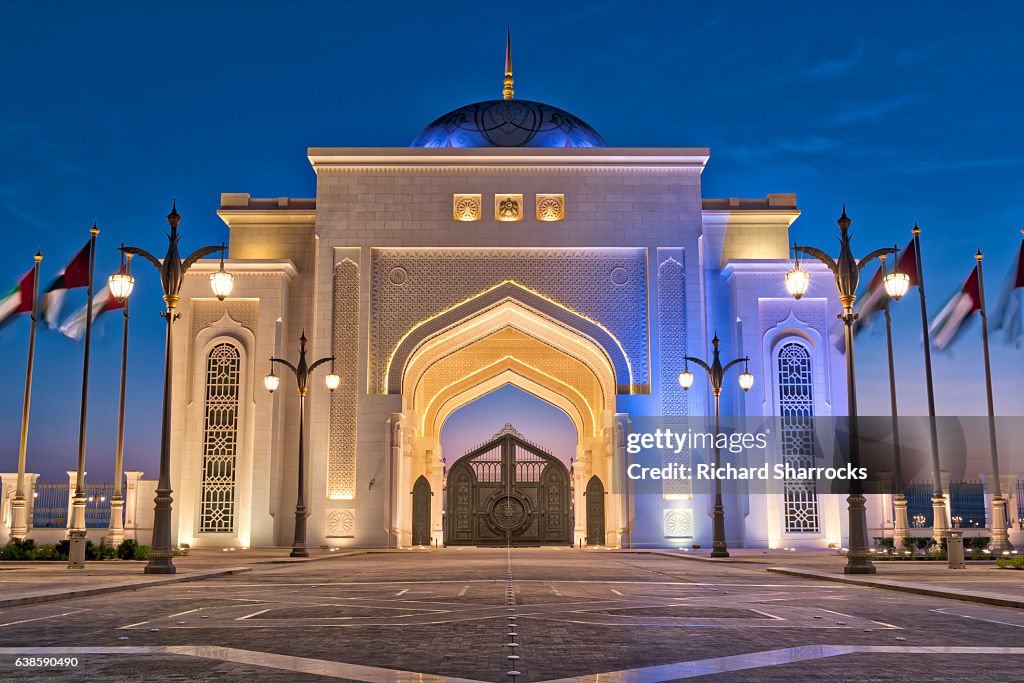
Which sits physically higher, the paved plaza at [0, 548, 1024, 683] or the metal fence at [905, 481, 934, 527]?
the metal fence at [905, 481, 934, 527]

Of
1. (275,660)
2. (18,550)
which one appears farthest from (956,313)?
(275,660)

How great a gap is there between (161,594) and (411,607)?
3.41m

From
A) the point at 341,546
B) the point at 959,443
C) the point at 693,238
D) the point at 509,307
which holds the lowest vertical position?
the point at 341,546

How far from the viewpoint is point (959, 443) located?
30969mm

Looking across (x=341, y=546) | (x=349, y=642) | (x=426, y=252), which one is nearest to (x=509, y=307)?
(x=426, y=252)

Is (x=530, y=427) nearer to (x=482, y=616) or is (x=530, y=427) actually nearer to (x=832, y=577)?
(x=832, y=577)

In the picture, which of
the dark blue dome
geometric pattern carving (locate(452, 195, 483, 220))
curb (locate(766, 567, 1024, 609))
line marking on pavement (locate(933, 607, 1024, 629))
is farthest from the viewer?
the dark blue dome

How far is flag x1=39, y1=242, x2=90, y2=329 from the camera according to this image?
73.6 feet

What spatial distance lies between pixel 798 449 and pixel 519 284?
8.62 m

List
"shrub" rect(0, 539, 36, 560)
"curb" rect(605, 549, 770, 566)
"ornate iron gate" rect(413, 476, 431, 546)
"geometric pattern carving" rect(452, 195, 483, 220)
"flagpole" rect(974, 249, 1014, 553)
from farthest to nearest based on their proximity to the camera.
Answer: "ornate iron gate" rect(413, 476, 431, 546) → "geometric pattern carving" rect(452, 195, 483, 220) → "flagpole" rect(974, 249, 1014, 553) → "curb" rect(605, 549, 770, 566) → "shrub" rect(0, 539, 36, 560)

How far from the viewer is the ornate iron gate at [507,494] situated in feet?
112

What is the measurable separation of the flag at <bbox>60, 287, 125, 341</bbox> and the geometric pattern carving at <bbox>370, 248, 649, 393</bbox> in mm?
7185

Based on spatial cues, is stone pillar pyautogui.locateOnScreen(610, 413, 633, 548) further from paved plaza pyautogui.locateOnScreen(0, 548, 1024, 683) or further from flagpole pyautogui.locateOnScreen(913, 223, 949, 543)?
paved plaza pyautogui.locateOnScreen(0, 548, 1024, 683)

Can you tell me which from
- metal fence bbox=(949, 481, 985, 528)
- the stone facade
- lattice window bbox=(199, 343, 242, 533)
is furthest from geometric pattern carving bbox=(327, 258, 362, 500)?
metal fence bbox=(949, 481, 985, 528)
